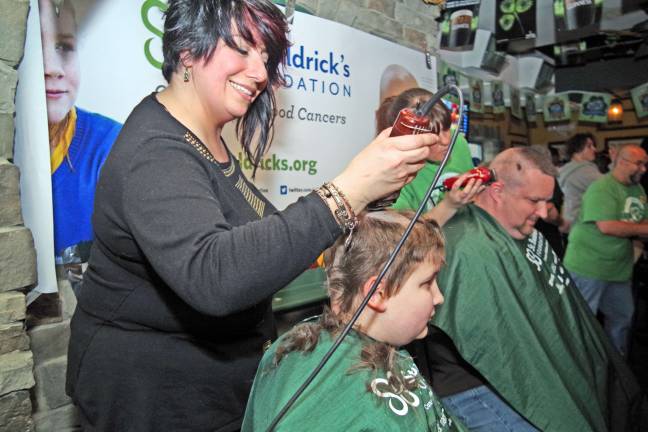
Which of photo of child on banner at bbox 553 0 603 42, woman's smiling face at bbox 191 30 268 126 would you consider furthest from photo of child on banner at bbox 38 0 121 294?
photo of child on banner at bbox 553 0 603 42

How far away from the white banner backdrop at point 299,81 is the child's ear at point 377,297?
3.59 ft

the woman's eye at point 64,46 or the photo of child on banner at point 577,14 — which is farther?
the photo of child on banner at point 577,14

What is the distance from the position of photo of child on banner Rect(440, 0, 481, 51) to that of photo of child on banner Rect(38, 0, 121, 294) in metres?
3.08

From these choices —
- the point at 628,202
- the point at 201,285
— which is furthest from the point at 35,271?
the point at 628,202

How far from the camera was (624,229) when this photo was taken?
326 cm

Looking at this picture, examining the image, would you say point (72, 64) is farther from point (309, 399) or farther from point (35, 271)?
point (309, 399)

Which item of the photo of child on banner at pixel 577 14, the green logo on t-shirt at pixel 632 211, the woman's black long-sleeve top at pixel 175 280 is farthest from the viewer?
the photo of child on banner at pixel 577 14

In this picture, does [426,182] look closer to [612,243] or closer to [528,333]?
[528,333]

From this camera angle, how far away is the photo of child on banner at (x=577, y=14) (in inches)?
148

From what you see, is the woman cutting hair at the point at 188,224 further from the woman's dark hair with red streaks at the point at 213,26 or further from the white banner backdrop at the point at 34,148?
the white banner backdrop at the point at 34,148

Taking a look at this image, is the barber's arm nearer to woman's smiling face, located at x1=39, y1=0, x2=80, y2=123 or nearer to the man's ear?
the man's ear

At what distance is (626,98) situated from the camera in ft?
26.4

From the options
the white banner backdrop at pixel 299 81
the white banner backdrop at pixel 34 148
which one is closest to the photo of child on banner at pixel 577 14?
the white banner backdrop at pixel 299 81

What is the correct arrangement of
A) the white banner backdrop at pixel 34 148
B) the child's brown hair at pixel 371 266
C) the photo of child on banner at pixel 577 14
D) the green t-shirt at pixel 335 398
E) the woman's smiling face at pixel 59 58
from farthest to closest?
the photo of child on banner at pixel 577 14, the woman's smiling face at pixel 59 58, the white banner backdrop at pixel 34 148, the child's brown hair at pixel 371 266, the green t-shirt at pixel 335 398
